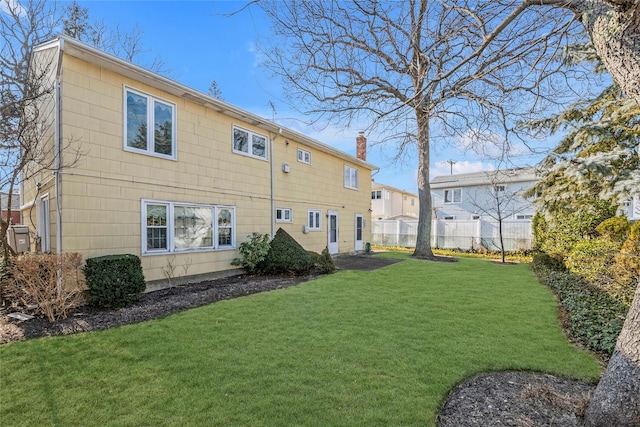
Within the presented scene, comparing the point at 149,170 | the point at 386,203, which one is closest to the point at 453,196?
the point at 386,203

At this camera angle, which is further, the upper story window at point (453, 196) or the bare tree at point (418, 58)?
the upper story window at point (453, 196)

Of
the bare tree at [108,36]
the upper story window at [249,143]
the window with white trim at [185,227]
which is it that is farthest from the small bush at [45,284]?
the bare tree at [108,36]

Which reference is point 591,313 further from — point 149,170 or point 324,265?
point 149,170

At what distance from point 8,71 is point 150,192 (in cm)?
543

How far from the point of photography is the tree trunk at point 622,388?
2580 mm

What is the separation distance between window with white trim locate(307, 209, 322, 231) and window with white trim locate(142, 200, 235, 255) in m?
4.30

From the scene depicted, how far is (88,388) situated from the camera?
3.32 metres

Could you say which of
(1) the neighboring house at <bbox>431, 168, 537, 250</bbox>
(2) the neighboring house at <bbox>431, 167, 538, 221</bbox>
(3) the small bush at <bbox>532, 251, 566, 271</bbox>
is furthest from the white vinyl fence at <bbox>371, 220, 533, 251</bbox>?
(3) the small bush at <bbox>532, 251, 566, 271</bbox>

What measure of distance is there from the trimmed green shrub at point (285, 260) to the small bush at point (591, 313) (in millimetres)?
6619

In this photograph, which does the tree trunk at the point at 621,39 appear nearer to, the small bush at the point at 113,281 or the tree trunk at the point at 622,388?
the tree trunk at the point at 622,388

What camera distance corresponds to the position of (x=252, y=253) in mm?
9938

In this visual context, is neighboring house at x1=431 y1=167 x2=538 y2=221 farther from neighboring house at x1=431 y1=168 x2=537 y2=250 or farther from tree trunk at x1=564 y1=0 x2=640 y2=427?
tree trunk at x1=564 y1=0 x2=640 y2=427

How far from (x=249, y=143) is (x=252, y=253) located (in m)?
3.77

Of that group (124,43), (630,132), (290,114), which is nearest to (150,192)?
(290,114)
